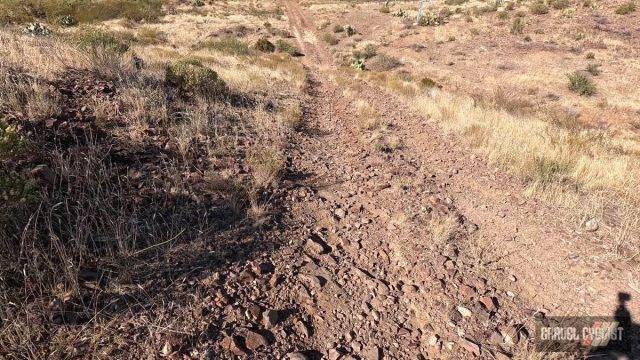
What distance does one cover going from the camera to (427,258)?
436 centimetres

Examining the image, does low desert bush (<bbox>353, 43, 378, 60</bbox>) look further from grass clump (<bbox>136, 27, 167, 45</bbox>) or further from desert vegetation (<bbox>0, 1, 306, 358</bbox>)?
desert vegetation (<bbox>0, 1, 306, 358</bbox>)

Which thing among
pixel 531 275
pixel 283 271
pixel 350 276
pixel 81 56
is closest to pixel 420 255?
pixel 350 276

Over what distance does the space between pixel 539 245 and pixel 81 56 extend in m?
8.24

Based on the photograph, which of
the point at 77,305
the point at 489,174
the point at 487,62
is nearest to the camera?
the point at 77,305

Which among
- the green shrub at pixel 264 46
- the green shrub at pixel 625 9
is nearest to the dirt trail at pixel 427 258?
the green shrub at pixel 264 46

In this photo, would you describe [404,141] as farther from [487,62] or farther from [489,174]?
[487,62]

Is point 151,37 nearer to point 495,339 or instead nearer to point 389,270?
point 389,270

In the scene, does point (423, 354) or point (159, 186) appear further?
point (159, 186)

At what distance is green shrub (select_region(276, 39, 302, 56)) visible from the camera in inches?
1010

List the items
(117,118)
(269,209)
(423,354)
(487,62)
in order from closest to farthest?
(423,354) < (269,209) < (117,118) < (487,62)

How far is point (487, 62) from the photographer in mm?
23438

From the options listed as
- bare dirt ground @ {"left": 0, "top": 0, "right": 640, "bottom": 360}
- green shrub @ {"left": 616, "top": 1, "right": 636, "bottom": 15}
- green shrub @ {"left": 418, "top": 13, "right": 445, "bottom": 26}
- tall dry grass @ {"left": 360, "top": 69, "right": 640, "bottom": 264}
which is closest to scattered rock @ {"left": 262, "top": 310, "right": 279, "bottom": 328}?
bare dirt ground @ {"left": 0, "top": 0, "right": 640, "bottom": 360}

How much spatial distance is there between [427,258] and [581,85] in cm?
1896

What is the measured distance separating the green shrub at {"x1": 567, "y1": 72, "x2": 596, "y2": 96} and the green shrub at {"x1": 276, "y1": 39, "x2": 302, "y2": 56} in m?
15.8
